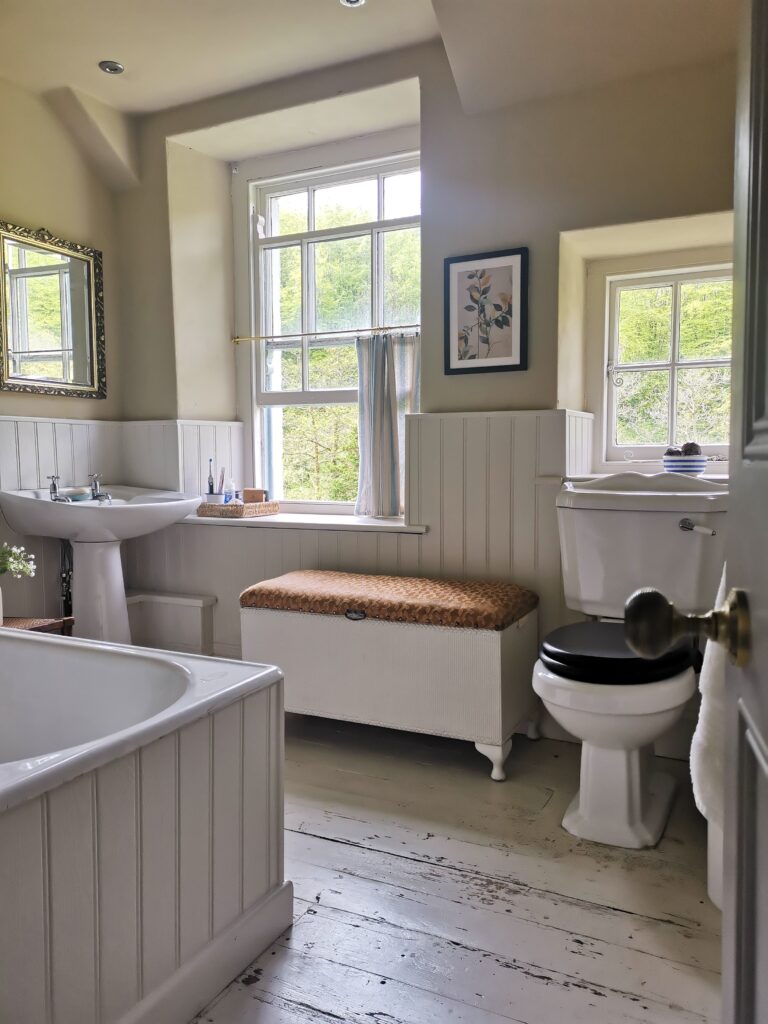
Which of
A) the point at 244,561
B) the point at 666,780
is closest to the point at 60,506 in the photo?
the point at 244,561

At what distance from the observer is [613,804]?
2.04 meters

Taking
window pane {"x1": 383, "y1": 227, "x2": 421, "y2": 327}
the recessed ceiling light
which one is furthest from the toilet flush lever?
the recessed ceiling light

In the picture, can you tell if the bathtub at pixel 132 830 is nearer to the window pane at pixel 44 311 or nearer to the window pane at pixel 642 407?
the window pane at pixel 44 311

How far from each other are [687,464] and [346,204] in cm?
197

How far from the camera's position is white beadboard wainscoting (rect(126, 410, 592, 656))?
8.87ft

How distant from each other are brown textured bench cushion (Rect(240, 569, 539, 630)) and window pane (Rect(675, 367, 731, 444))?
2.88 feet

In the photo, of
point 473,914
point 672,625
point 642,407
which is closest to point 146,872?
point 473,914

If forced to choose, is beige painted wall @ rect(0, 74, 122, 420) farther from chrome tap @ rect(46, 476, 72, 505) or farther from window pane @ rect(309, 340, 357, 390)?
window pane @ rect(309, 340, 357, 390)

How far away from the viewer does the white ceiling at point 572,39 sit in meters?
2.25

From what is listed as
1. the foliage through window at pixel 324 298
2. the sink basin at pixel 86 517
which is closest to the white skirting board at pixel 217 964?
the sink basin at pixel 86 517

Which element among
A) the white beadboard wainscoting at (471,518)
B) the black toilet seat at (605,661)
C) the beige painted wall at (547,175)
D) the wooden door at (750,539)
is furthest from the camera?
the white beadboard wainscoting at (471,518)

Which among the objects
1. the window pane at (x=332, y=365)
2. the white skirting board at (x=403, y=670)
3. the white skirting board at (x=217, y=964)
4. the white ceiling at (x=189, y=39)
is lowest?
the white skirting board at (x=217, y=964)

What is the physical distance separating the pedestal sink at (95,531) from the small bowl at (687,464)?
1.84m

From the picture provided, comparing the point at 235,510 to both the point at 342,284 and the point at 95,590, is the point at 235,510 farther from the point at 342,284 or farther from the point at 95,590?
the point at 342,284
